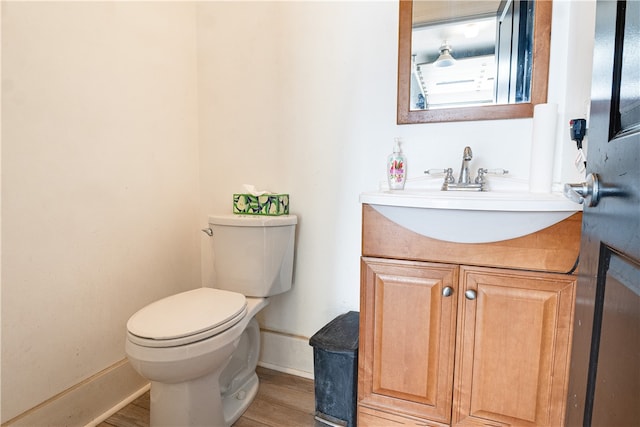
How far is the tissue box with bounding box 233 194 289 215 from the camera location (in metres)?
1.59

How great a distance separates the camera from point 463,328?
101 centimetres

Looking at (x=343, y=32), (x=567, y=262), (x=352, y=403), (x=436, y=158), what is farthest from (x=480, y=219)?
(x=343, y=32)

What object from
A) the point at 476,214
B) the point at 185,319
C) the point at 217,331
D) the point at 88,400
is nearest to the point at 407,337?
the point at 476,214

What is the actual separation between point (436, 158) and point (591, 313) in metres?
0.96

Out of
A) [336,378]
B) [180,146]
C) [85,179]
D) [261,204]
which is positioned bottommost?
[336,378]

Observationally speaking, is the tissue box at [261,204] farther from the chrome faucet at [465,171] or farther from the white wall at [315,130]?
the chrome faucet at [465,171]

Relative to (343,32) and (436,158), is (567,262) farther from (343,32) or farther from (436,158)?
(343,32)

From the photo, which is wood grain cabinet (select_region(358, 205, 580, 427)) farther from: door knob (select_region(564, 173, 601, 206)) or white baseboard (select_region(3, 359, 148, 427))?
white baseboard (select_region(3, 359, 148, 427))

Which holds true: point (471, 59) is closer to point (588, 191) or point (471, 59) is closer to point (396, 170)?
point (396, 170)

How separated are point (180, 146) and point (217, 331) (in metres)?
1.01

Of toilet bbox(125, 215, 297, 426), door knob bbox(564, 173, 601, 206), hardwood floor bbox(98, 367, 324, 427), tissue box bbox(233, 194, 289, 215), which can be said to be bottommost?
hardwood floor bbox(98, 367, 324, 427)

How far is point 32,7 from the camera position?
3.74ft

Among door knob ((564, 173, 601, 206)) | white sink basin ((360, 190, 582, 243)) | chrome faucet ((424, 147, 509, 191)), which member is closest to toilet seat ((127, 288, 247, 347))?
white sink basin ((360, 190, 582, 243))

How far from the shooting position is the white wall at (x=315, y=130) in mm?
1419
